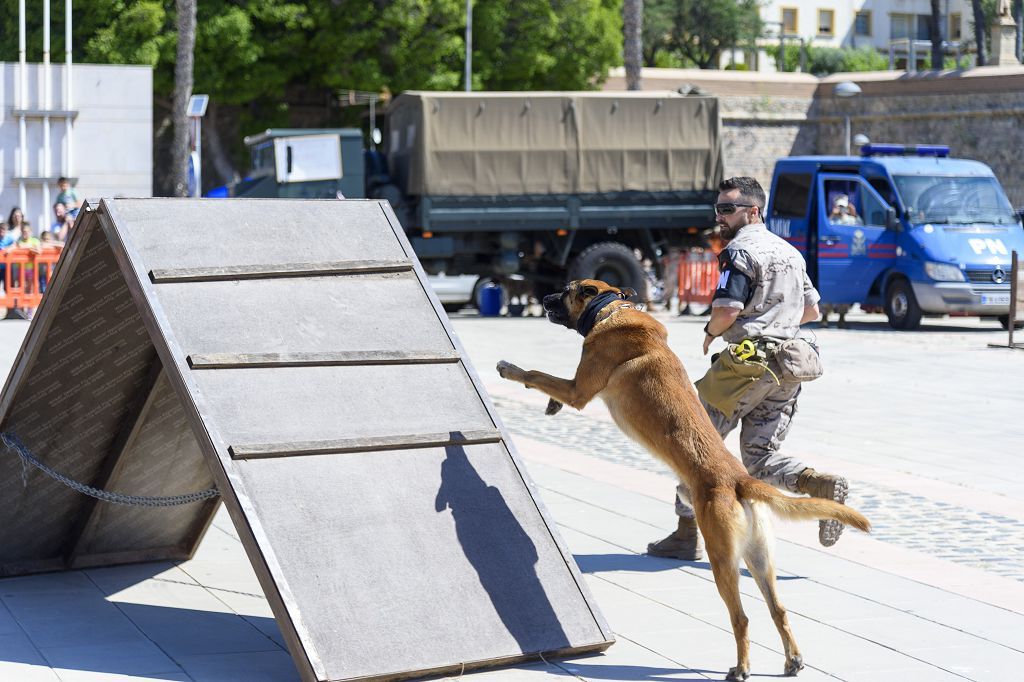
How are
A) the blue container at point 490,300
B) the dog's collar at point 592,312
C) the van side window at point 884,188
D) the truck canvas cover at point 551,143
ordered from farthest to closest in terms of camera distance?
the blue container at point 490,300 → the truck canvas cover at point 551,143 → the van side window at point 884,188 → the dog's collar at point 592,312

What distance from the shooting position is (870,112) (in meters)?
42.6

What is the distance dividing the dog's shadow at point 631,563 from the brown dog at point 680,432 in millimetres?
1349

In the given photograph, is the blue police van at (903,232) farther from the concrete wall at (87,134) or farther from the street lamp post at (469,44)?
the street lamp post at (469,44)

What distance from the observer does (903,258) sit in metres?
20.2

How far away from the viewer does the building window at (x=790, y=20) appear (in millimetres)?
77625

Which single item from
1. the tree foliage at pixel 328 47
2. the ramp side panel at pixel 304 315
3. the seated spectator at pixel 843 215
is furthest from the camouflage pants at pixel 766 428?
the tree foliage at pixel 328 47

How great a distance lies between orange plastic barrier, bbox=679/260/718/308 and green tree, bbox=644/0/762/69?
42.7m

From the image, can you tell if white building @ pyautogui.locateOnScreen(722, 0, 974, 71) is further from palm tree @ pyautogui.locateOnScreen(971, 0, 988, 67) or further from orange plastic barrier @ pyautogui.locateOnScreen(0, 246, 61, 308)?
orange plastic barrier @ pyautogui.locateOnScreen(0, 246, 61, 308)

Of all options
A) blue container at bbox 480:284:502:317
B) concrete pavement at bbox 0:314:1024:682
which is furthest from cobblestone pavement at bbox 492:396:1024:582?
blue container at bbox 480:284:502:317

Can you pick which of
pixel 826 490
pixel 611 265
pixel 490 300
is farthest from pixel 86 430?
pixel 611 265

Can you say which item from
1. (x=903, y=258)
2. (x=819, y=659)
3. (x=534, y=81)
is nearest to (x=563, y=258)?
(x=903, y=258)

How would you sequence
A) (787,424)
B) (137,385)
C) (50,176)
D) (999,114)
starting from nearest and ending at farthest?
(137,385) < (787,424) < (50,176) < (999,114)

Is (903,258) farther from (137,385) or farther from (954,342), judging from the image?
(137,385)

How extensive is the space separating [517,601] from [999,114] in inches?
1506
